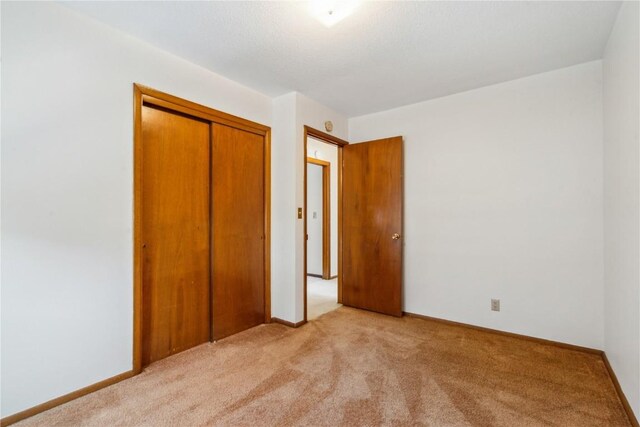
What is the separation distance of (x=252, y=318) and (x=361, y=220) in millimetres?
1661

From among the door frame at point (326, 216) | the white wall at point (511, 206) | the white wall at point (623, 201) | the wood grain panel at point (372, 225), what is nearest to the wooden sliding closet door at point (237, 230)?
the wood grain panel at point (372, 225)

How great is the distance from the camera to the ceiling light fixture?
1.73 metres

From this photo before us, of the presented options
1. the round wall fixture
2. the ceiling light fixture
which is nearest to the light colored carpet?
the round wall fixture

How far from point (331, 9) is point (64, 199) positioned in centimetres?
195

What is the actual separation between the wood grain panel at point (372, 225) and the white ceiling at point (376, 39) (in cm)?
88

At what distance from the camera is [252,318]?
3049 millimetres

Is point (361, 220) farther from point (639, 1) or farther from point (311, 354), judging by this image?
point (639, 1)

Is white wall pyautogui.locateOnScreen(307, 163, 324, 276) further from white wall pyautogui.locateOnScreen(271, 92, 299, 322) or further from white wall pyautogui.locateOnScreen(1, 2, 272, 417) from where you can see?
white wall pyautogui.locateOnScreen(1, 2, 272, 417)

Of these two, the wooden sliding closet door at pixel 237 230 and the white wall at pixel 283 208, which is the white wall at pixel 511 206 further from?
the wooden sliding closet door at pixel 237 230

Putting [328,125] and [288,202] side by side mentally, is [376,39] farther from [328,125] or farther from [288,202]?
[288,202]

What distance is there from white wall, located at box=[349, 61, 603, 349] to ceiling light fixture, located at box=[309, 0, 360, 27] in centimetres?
184

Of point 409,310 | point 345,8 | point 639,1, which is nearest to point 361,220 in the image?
point 409,310

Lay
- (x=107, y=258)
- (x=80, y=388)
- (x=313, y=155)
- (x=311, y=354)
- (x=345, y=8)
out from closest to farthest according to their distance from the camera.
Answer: (x=345, y=8)
(x=80, y=388)
(x=107, y=258)
(x=311, y=354)
(x=313, y=155)

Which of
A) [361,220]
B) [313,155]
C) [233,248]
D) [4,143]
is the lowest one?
[233,248]
